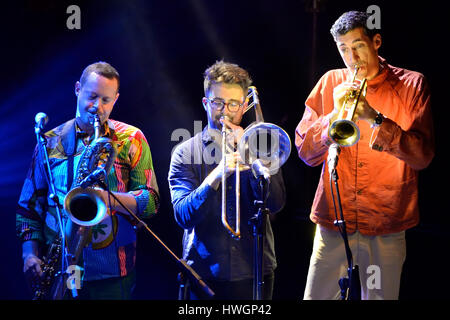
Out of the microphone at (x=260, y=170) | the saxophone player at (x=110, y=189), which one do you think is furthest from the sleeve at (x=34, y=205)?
the microphone at (x=260, y=170)

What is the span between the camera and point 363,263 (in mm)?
2865

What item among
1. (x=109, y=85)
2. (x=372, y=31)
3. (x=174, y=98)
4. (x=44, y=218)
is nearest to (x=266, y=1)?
(x=174, y=98)

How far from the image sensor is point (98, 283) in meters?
2.88

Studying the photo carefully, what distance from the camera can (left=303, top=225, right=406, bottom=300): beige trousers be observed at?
2.82 meters

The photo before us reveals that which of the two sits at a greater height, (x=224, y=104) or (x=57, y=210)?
(x=224, y=104)

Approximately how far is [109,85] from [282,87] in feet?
6.58

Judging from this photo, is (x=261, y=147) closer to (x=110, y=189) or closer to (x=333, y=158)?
(x=333, y=158)

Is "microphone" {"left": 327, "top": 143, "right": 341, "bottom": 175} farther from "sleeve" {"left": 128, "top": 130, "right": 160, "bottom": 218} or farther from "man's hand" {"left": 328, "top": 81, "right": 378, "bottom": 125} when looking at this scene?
"sleeve" {"left": 128, "top": 130, "right": 160, "bottom": 218}

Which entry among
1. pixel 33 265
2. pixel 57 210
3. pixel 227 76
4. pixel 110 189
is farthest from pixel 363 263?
pixel 33 265

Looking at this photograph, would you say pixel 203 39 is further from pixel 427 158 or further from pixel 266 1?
pixel 427 158

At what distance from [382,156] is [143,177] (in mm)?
1368

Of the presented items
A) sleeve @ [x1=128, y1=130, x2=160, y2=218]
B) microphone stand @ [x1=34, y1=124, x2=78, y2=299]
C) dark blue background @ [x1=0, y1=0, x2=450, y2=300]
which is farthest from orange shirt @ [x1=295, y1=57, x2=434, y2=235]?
microphone stand @ [x1=34, y1=124, x2=78, y2=299]

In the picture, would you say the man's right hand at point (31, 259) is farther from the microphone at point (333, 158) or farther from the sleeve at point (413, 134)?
the sleeve at point (413, 134)

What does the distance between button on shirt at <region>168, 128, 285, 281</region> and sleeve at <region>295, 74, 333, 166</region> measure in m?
0.26
